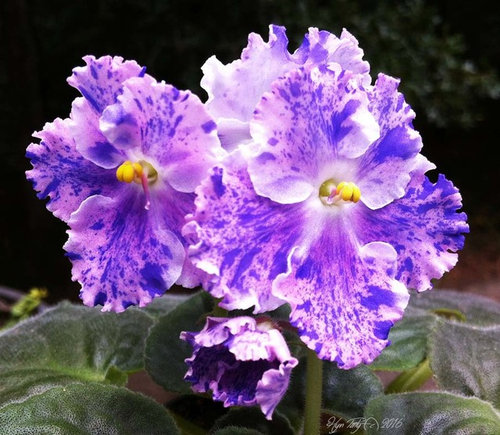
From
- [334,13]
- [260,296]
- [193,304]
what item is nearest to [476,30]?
[334,13]

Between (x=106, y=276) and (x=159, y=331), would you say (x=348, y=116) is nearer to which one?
(x=106, y=276)

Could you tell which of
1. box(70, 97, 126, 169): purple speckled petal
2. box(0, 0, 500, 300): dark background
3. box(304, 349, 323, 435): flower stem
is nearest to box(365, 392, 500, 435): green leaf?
box(304, 349, 323, 435): flower stem

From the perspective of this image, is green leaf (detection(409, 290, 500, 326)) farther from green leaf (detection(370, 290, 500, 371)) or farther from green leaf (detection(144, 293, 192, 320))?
green leaf (detection(144, 293, 192, 320))

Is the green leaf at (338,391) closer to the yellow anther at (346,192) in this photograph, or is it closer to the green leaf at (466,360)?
the green leaf at (466,360)

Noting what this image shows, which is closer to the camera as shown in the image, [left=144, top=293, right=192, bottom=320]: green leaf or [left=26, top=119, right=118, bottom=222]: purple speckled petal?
[left=26, top=119, right=118, bottom=222]: purple speckled petal

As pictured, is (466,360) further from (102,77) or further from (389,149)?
(102,77)

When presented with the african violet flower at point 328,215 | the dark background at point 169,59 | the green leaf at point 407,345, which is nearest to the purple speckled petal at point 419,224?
the african violet flower at point 328,215

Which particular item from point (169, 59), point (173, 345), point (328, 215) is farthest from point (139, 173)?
point (169, 59)
